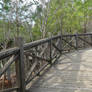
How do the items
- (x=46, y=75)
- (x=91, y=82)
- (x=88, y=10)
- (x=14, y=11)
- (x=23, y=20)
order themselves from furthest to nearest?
1. (x=88, y=10)
2. (x=23, y=20)
3. (x=14, y=11)
4. (x=46, y=75)
5. (x=91, y=82)

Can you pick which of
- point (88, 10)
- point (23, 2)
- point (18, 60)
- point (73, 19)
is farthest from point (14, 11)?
point (88, 10)

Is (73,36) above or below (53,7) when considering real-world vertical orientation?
below

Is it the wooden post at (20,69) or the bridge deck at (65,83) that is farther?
the bridge deck at (65,83)

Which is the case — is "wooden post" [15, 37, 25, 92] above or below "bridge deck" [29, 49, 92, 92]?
above

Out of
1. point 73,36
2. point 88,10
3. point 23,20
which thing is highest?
point 88,10

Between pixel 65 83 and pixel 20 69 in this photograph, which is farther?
pixel 65 83

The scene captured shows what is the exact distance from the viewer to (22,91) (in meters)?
2.34

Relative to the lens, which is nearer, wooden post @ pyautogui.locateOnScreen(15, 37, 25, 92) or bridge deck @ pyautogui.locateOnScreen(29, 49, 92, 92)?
wooden post @ pyautogui.locateOnScreen(15, 37, 25, 92)

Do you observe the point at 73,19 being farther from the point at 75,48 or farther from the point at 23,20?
the point at 75,48

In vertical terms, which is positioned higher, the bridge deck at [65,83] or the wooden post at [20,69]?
the wooden post at [20,69]

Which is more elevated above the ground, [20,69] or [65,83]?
[20,69]

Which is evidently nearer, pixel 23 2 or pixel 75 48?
pixel 75 48

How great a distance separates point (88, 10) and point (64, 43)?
11.1m

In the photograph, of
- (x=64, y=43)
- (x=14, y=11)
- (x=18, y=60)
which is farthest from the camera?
(x=14, y=11)
